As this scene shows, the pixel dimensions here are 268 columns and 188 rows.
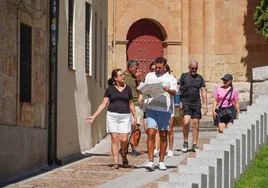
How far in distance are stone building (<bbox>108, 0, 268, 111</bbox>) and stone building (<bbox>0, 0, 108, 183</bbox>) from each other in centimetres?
1133

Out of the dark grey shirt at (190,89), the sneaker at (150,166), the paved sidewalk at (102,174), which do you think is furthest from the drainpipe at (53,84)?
the dark grey shirt at (190,89)

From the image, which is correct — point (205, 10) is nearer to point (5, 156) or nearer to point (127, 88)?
point (127, 88)

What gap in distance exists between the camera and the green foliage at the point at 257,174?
Result: 16312 mm

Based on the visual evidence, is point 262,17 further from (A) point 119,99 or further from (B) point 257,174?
(B) point 257,174

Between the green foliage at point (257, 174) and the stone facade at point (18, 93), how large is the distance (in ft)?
12.1

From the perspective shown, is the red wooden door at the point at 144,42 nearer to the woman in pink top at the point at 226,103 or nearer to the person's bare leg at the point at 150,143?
the woman in pink top at the point at 226,103

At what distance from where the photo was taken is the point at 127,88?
19500 mm

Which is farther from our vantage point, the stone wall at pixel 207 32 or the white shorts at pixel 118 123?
the stone wall at pixel 207 32

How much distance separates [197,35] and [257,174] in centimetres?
2109

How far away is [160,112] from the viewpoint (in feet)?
61.0

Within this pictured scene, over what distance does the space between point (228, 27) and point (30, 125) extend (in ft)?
66.4

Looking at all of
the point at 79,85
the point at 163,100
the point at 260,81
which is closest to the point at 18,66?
the point at 163,100

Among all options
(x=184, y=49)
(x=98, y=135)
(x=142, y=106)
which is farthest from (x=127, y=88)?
(x=184, y=49)

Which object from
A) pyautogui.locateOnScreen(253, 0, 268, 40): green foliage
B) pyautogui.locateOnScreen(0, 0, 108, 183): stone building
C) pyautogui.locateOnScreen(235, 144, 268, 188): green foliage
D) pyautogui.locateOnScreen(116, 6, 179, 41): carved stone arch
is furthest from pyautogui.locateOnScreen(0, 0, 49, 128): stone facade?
pyautogui.locateOnScreen(116, 6, 179, 41): carved stone arch
